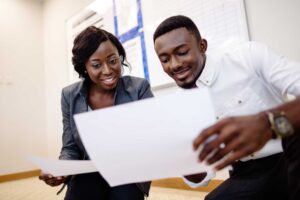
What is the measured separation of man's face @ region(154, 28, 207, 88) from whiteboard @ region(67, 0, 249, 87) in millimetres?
779

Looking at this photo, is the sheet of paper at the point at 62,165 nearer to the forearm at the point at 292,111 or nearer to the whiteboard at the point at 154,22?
the forearm at the point at 292,111

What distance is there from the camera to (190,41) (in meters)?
0.76

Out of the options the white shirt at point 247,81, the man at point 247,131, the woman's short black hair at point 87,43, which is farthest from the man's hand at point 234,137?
the woman's short black hair at point 87,43

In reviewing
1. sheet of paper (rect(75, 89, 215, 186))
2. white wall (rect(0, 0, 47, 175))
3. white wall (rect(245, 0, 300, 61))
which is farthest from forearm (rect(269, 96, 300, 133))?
white wall (rect(0, 0, 47, 175))

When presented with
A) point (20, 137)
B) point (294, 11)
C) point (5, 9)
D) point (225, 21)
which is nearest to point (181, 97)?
point (294, 11)

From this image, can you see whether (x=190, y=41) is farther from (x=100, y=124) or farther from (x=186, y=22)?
(x=100, y=124)

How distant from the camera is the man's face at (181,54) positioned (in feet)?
2.43

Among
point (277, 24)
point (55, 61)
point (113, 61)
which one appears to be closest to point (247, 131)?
point (113, 61)

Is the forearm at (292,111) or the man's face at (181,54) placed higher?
the man's face at (181,54)

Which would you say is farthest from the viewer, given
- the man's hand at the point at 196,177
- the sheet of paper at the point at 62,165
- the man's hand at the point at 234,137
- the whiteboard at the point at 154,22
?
the whiteboard at the point at 154,22

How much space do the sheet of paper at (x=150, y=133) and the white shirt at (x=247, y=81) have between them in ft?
0.95

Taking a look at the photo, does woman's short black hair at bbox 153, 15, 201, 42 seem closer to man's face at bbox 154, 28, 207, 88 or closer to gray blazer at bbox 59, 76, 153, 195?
man's face at bbox 154, 28, 207, 88

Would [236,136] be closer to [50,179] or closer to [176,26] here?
[176,26]

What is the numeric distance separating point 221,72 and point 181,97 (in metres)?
0.43
